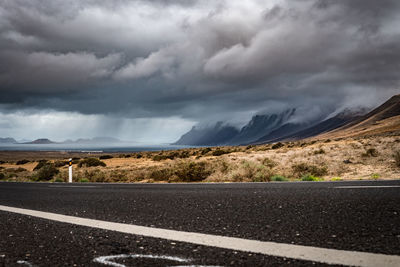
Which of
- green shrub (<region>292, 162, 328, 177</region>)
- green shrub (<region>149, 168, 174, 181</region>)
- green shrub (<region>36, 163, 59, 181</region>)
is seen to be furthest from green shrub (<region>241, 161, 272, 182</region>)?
green shrub (<region>36, 163, 59, 181</region>)

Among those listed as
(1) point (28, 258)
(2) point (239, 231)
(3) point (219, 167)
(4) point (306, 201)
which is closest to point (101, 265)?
(1) point (28, 258)

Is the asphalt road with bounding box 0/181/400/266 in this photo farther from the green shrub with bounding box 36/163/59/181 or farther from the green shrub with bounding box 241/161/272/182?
the green shrub with bounding box 36/163/59/181

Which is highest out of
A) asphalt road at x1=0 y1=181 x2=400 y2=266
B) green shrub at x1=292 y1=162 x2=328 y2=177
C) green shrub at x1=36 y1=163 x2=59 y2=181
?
asphalt road at x1=0 y1=181 x2=400 y2=266

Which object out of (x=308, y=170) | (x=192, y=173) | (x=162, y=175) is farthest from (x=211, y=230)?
(x=162, y=175)

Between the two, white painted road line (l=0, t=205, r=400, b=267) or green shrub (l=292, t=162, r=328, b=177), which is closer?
white painted road line (l=0, t=205, r=400, b=267)

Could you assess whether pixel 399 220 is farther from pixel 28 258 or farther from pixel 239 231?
pixel 28 258

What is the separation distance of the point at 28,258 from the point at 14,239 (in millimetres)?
945

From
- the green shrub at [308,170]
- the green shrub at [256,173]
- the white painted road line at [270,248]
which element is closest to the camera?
the white painted road line at [270,248]

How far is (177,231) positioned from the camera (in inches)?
142

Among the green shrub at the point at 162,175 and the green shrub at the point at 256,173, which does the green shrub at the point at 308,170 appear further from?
the green shrub at the point at 162,175

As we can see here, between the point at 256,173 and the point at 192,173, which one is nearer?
the point at 256,173

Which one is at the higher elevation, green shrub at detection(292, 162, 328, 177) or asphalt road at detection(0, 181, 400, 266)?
asphalt road at detection(0, 181, 400, 266)

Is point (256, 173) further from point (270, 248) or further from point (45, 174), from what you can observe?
point (45, 174)

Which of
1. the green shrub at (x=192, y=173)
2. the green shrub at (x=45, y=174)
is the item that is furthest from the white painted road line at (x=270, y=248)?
the green shrub at (x=45, y=174)
